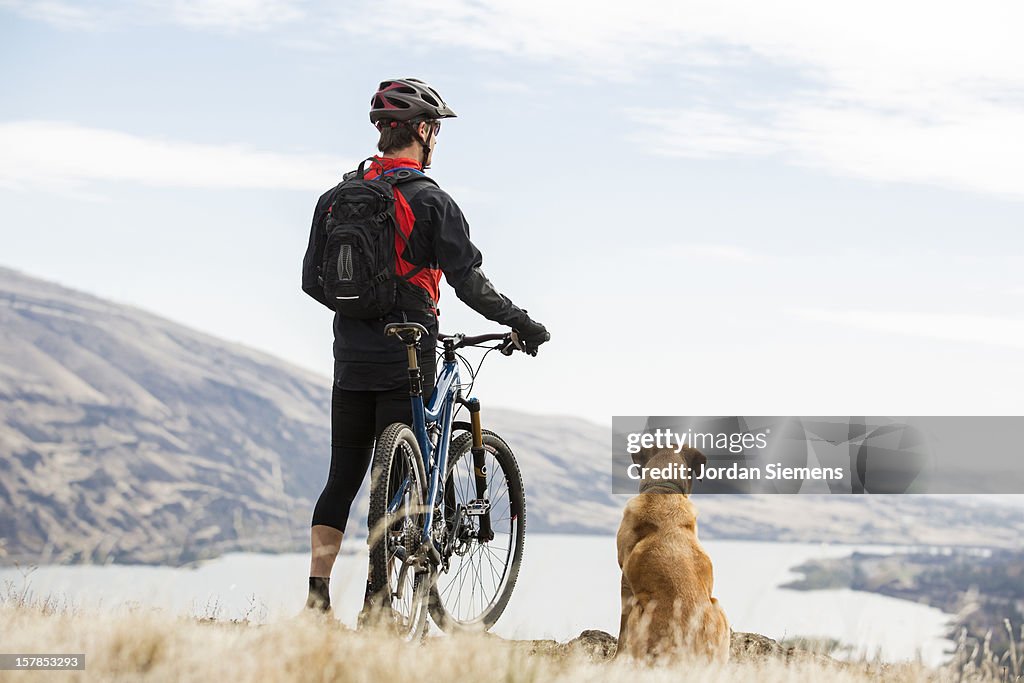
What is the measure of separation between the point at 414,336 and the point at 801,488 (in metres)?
5.87

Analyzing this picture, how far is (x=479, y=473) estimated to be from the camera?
607cm

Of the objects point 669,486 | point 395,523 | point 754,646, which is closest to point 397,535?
point 395,523

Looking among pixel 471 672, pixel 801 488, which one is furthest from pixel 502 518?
pixel 801 488

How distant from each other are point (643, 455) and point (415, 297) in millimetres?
1918

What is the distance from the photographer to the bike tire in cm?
483

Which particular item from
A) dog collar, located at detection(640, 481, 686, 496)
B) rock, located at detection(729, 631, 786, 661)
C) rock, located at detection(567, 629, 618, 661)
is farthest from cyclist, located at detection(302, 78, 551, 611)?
rock, located at detection(729, 631, 786, 661)

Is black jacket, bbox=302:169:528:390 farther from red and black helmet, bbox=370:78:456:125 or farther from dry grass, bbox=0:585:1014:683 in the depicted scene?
dry grass, bbox=0:585:1014:683

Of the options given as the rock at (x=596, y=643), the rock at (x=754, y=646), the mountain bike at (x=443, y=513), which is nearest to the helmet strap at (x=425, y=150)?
the mountain bike at (x=443, y=513)

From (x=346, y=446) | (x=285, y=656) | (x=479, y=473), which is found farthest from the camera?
Result: (x=479, y=473)

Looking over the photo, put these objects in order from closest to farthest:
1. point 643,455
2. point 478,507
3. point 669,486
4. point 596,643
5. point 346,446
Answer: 1. point 346,446
2. point 669,486
3. point 478,507
4. point 643,455
5. point 596,643

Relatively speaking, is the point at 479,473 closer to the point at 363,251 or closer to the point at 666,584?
the point at 666,584

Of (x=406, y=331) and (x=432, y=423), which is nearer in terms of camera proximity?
(x=406, y=331)

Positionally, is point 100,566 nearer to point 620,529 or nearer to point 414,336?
point 414,336

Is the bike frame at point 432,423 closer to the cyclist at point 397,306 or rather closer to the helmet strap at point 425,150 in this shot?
the cyclist at point 397,306
